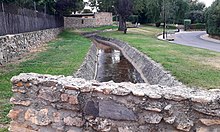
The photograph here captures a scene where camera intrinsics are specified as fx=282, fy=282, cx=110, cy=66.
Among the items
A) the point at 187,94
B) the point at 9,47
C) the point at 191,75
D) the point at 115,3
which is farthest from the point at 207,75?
the point at 115,3

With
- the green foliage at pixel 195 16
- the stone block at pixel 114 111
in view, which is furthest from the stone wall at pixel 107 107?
the green foliage at pixel 195 16

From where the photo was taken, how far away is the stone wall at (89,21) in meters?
51.3

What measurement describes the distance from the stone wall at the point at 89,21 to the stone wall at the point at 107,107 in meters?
46.7

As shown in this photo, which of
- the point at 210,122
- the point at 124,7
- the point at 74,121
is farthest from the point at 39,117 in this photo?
the point at 124,7

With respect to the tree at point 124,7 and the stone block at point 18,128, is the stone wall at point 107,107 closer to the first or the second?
the stone block at point 18,128

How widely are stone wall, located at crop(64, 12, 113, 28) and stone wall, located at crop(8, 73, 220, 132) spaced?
46.7 metres

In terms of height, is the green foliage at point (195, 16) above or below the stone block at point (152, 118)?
above

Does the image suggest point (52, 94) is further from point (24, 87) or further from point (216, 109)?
point (216, 109)

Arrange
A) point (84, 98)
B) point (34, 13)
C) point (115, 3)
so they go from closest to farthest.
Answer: point (84, 98)
point (34, 13)
point (115, 3)

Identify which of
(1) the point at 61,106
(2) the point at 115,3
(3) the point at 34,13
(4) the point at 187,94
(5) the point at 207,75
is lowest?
(5) the point at 207,75

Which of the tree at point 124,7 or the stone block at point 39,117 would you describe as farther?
the tree at point 124,7

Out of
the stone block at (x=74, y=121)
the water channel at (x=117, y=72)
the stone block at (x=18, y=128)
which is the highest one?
the stone block at (x=74, y=121)

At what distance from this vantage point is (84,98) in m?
4.02

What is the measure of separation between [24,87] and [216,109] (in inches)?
110
